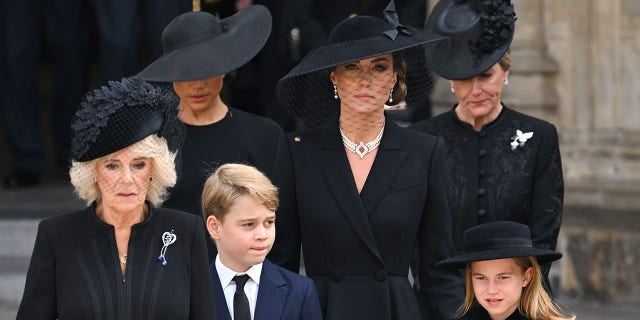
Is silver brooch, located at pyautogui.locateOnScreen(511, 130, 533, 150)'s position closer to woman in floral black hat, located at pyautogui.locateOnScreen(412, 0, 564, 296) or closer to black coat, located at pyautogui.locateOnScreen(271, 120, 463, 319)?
woman in floral black hat, located at pyautogui.locateOnScreen(412, 0, 564, 296)

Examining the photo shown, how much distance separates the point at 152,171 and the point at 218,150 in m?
1.36

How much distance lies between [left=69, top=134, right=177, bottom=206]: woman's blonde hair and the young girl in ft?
3.01

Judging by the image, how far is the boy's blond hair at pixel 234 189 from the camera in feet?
15.6

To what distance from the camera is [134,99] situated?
4.43 m

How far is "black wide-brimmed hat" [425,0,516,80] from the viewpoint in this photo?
5855mm

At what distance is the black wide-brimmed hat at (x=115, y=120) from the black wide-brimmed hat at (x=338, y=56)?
0.78m

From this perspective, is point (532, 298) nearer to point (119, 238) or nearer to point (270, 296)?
point (270, 296)

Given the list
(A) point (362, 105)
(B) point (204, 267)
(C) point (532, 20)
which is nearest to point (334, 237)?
(A) point (362, 105)

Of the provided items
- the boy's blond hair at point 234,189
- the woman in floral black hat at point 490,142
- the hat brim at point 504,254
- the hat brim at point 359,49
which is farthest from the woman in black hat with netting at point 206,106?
the hat brim at point 504,254

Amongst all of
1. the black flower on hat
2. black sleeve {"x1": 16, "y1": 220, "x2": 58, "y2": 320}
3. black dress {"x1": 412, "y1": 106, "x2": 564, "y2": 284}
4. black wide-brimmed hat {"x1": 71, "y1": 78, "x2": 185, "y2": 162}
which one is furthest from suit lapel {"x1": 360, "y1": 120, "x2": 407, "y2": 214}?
black sleeve {"x1": 16, "y1": 220, "x2": 58, "y2": 320}

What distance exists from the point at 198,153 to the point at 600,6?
3.43m

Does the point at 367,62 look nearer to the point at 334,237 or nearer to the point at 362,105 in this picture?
the point at 362,105

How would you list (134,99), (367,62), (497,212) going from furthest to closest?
(497,212) < (367,62) < (134,99)

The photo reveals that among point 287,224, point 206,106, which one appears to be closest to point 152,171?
point 287,224
